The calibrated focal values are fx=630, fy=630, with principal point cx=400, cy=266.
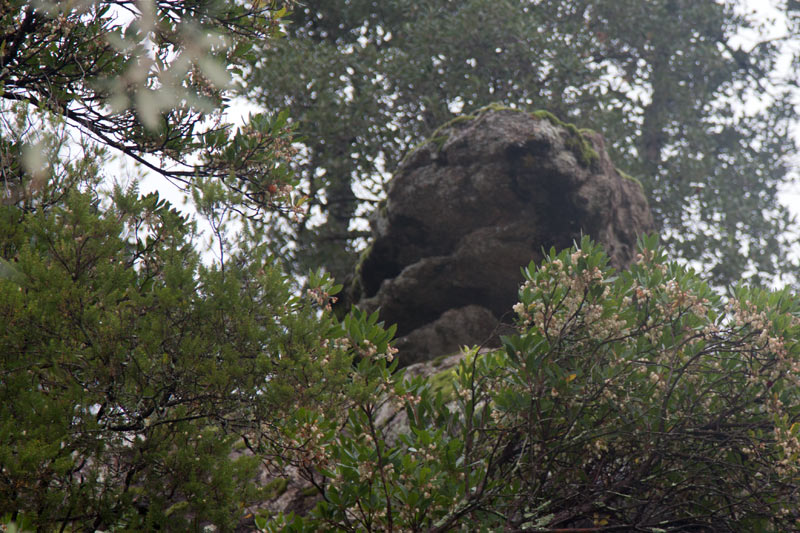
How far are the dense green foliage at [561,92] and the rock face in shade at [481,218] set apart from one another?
402 cm

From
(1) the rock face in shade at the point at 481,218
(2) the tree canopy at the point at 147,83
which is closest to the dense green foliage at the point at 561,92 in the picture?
(1) the rock face in shade at the point at 481,218

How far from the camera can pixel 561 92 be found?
1520 cm

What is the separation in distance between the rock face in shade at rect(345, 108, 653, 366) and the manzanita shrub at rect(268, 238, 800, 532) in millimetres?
4206

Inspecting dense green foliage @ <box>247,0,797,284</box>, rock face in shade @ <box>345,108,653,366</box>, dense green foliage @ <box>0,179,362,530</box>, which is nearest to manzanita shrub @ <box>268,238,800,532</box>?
dense green foliage @ <box>0,179,362,530</box>

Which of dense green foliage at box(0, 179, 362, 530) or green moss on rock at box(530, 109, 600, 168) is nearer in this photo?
dense green foliage at box(0, 179, 362, 530)

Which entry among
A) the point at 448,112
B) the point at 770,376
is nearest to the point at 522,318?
the point at 770,376

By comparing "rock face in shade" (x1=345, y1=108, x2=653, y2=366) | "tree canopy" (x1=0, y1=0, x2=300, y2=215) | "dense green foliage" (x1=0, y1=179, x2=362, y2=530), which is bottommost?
"dense green foliage" (x1=0, y1=179, x2=362, y2=530)

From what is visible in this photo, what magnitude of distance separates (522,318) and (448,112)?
10.5 meters

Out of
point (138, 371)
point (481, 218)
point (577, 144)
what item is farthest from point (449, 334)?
point (138, 371)

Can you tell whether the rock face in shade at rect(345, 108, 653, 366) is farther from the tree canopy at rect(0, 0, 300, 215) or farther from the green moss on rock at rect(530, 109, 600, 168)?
the tree canopy at rect(0, 0, 300, 215)

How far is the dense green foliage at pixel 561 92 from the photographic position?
48.3 feet

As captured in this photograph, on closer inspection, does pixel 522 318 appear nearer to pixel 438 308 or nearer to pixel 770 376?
pixel 770 376

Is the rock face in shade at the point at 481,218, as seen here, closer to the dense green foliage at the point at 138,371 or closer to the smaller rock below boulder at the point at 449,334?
the smaller rock below boulder at the point at 449,334

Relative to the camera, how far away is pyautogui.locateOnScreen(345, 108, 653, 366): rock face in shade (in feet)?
31.1
